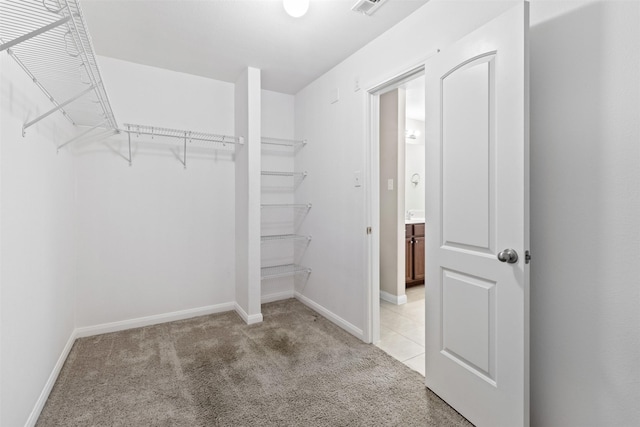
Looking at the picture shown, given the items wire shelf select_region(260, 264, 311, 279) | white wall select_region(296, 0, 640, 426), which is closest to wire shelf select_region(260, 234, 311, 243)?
wire shelf select_region(260, 264, 311, 279)

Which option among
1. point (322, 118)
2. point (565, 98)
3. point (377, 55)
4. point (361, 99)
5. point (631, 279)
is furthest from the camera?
point (322, 118)

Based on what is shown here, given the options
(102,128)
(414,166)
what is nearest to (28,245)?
(102,128)

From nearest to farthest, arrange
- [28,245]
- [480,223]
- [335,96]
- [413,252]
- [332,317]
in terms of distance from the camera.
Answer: [480,223]
[28,245]
[335,96]
[332,317]
[413,252]

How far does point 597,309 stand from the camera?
129 cm

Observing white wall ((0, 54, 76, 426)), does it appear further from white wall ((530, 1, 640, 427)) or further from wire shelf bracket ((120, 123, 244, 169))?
white wall ((530, 1, 640, 427))

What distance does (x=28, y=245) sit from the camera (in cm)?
168

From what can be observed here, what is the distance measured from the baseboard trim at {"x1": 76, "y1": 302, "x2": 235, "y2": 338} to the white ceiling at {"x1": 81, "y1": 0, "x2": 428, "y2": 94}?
2.45 meters

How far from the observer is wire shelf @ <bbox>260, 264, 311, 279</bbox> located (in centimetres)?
355

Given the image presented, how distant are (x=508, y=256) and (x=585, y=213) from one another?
1.14ft

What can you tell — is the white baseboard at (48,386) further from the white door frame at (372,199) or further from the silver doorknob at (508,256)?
the silver doorknob at (508,256)

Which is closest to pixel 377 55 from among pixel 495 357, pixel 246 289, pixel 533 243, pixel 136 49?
pixel 533 243

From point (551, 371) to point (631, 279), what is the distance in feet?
1.84

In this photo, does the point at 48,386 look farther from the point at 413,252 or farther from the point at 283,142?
the point at 413,252

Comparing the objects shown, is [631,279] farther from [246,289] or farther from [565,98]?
[246,289]
